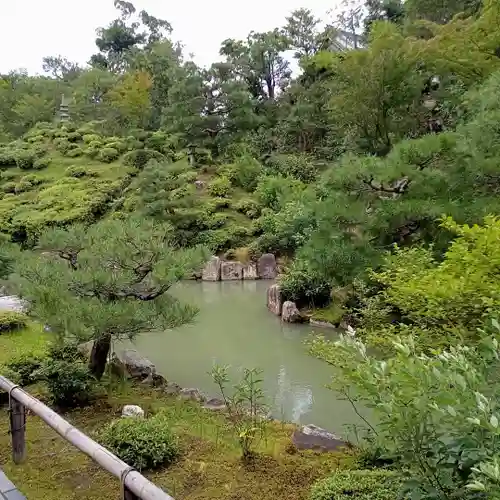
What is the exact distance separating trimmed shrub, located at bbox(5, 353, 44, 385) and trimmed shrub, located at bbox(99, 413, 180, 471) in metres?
1.68

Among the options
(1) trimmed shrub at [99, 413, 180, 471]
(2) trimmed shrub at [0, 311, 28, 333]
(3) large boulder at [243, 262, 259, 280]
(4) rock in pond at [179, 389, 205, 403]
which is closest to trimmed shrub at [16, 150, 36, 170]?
(3) large boulder at [243, 262, 259, 280]

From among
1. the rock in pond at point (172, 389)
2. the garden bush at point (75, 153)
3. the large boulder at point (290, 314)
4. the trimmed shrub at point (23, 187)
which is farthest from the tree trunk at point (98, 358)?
the garden bush at point (75, 153)

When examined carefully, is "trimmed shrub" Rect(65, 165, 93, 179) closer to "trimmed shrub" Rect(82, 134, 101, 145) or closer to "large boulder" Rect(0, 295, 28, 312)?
"trimmed shrub" Rect(82, 134, 101, 145)

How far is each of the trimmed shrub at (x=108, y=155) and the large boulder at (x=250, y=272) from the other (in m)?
10.3

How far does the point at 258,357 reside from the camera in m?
6.37

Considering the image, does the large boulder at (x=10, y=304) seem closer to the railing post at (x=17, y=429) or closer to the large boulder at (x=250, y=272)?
the railing post at (x=17, y=429)

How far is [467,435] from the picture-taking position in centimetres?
125

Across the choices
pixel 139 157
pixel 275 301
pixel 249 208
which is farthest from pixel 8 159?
pixel 275 301

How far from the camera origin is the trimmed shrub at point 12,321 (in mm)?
6309

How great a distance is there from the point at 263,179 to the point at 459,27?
7.24m

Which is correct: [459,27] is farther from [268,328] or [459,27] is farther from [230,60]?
[230,60]

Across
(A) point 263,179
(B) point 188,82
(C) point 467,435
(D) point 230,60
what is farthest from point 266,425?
(D) point 230,60

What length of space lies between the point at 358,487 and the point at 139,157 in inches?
698

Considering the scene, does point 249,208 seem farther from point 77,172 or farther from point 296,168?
point 77,172
